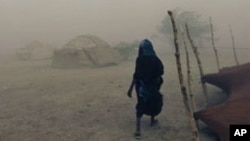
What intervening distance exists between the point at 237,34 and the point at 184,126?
24064 millimetres

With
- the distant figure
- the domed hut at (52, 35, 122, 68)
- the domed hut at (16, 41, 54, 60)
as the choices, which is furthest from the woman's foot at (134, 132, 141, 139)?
the domed hut at (16, 41, 54, 60)

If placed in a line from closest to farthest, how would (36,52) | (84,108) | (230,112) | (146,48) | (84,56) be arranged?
(230,112) → (146,48) → (84,108) → (84,56) → (36,52)

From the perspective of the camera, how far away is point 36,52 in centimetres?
2197

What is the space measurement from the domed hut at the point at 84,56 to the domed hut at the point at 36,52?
4.92m

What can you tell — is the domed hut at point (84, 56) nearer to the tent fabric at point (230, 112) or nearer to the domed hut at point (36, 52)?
Result: the domed hut at point (36, 52)

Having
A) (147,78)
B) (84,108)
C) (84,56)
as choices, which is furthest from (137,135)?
(84,56)

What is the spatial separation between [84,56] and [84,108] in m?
7.85

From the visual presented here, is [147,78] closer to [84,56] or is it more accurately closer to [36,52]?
[84,56]

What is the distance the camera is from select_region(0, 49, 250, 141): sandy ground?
7.10 metres

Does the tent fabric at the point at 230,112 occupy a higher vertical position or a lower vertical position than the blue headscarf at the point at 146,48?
lower

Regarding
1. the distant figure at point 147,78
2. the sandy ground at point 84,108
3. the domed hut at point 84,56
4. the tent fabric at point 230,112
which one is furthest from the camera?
the domed hut at point 84,56

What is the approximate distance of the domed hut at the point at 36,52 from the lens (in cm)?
2155

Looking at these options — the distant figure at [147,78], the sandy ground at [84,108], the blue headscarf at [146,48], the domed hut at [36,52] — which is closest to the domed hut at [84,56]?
the sandy ground at [84,108]

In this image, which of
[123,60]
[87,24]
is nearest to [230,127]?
[123,60]
